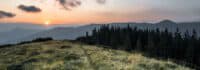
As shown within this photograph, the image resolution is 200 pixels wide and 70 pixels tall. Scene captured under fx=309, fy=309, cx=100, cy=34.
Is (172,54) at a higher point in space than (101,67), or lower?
lower

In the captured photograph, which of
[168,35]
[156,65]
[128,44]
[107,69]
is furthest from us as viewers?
[168,35]

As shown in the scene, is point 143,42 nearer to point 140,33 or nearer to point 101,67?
point 140,33

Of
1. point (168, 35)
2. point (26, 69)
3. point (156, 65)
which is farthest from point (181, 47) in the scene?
point (26, 69)

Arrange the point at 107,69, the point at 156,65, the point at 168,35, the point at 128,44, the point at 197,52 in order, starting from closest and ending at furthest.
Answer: the point at 107,69
the point at 156,65
the point at 197,52
the point at 128,44
the point at 168,35

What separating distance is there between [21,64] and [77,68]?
13.1m

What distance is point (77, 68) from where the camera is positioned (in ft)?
176

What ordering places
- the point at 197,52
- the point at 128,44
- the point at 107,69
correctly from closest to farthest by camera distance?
1. the point at 107,69
2. the point at 197,52
3. the point at 128,44

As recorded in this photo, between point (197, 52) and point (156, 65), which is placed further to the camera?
→ point (197, 52)

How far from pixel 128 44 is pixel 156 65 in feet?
283

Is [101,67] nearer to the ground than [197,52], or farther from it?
farther from it

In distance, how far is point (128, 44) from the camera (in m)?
143

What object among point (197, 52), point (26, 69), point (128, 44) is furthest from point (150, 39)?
point (26, 69)

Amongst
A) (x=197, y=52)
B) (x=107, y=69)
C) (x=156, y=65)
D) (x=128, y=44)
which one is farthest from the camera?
(x=128, y=44)

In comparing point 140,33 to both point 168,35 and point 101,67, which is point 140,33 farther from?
point 101,67
